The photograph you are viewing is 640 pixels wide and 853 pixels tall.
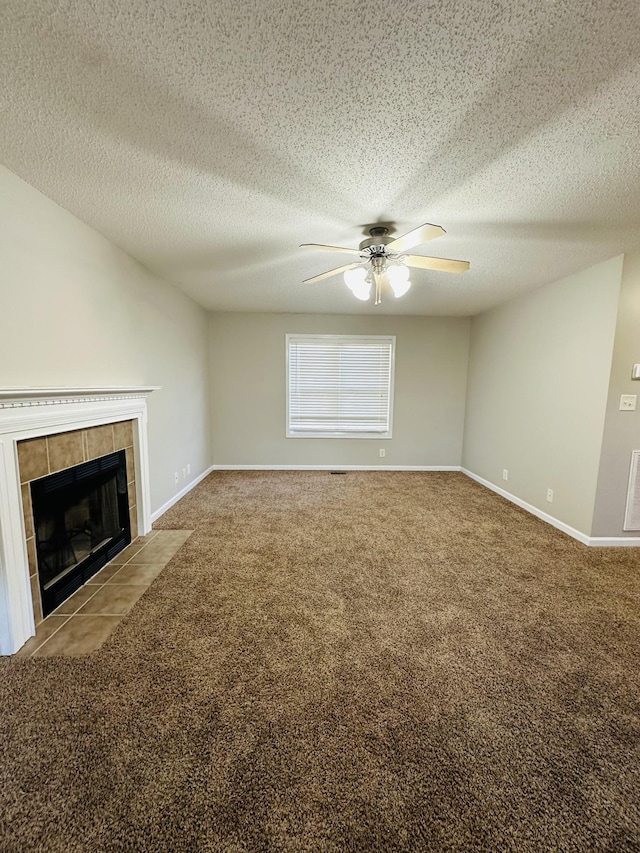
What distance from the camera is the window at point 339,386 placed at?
5.11 meters

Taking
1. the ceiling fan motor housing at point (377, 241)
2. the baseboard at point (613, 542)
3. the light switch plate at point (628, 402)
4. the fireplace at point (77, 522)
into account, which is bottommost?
the baseboard at point (613, 542)

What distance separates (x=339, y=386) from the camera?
5211mm

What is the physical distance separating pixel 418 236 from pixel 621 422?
2.42 m

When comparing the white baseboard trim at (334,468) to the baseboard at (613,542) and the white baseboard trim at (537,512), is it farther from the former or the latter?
the baseboard at (613,542)

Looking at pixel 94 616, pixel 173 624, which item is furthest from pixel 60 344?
pixel 173 624

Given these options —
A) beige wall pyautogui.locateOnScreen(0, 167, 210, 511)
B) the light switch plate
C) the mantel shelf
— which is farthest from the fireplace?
the light switch plate

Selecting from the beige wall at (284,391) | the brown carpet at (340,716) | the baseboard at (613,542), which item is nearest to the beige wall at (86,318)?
the beige wall at (284,391)

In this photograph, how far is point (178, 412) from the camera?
3.94 meters

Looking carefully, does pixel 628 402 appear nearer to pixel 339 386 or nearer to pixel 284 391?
pixel 339 386

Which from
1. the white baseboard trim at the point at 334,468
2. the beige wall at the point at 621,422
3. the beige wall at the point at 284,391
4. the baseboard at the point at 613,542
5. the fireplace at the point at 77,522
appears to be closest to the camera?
the fireplace at the point at 77,522

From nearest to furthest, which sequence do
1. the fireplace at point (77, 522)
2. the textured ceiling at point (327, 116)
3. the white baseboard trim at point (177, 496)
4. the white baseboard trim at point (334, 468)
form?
the textured ceiling at point (327, 116) < the fireplace at point (77, 522) < the white baseboard trim at point (177, 496) < the white baseboard trim at point (334, 468)

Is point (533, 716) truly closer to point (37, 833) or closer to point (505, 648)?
point (505, 648)

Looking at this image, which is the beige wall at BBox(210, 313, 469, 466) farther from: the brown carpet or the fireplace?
the brown carpet

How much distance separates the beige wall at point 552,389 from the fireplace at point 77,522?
4030 millimetres
